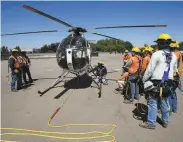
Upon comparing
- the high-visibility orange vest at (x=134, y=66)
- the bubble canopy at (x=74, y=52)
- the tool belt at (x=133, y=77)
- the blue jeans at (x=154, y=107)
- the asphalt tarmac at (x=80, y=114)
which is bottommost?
the asphalt tarmac at (x=80, y=114)

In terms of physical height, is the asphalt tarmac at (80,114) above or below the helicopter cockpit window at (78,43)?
below

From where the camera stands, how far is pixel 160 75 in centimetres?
495

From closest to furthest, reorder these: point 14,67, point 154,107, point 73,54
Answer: point 154,107, point 73,54, point 14,67

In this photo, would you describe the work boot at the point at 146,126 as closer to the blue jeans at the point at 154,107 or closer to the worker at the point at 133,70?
the blue jeans at the point at 154,107

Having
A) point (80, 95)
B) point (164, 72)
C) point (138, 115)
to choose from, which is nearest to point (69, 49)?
point (80, 95)

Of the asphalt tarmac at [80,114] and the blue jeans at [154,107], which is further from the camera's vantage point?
the blue jeans at [154,107]

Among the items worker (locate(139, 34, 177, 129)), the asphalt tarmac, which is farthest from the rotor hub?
worker (locate(139, 34, 177, 129))

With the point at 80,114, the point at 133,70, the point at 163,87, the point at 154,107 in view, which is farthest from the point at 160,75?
the point at 80,114

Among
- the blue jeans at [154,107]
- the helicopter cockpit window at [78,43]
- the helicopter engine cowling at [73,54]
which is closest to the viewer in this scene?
the blue jeans at [154,107]

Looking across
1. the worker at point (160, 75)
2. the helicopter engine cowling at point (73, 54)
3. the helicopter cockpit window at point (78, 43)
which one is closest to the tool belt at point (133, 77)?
the worker at point (160, 75)

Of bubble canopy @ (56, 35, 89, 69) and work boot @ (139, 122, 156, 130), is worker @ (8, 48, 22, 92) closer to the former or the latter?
bubble canopy @ (56, 35, 89, 69)

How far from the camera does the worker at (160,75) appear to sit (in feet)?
16.1

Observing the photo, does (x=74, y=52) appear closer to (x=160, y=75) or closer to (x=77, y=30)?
(x=77, y=30)

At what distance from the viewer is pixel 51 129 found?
520 cm
